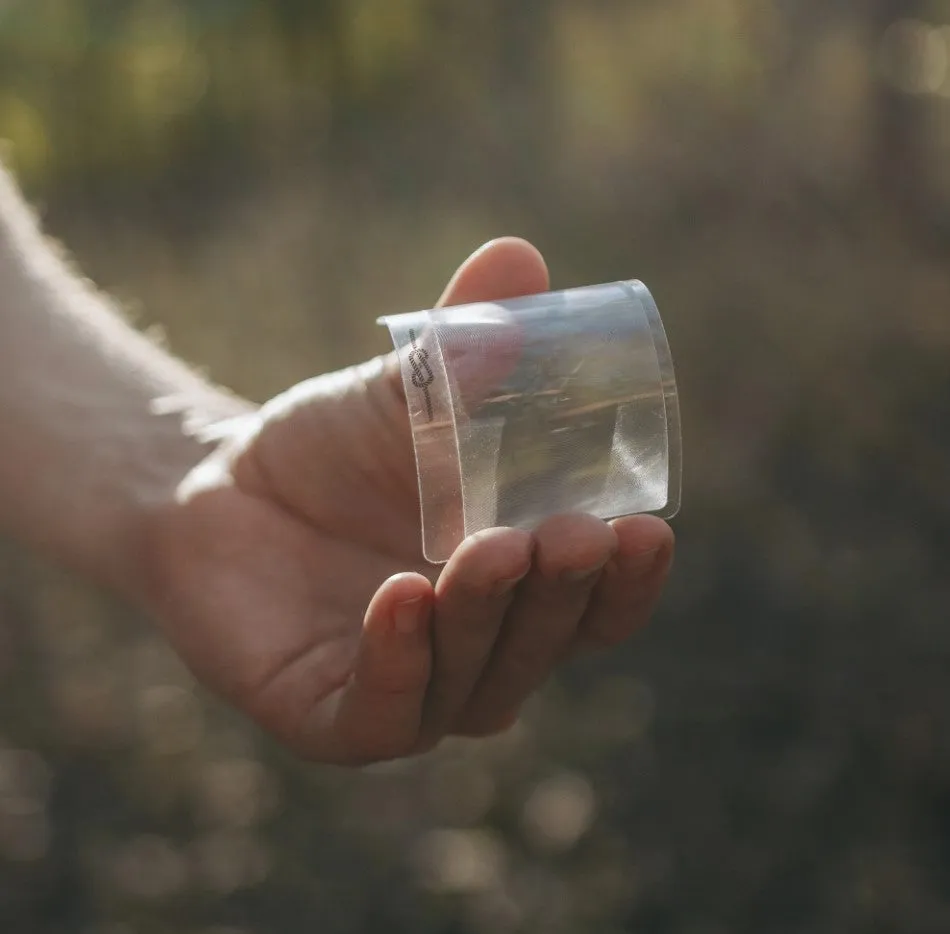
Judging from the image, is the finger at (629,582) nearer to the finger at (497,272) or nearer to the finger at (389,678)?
the finger at (389,678)

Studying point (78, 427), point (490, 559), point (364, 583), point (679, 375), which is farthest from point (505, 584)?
point (679, 375)

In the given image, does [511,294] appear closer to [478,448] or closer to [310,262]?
[478,448]

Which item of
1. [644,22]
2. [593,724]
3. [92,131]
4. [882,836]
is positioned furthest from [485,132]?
[882,836]

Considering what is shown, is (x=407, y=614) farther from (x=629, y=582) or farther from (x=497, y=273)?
(x=497, y=273)

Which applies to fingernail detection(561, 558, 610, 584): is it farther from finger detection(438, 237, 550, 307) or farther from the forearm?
the forearm

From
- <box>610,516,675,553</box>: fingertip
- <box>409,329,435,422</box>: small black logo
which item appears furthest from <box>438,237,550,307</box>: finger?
<box>610,516,675,553</box>: fingertip

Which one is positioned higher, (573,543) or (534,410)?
(534,410)
